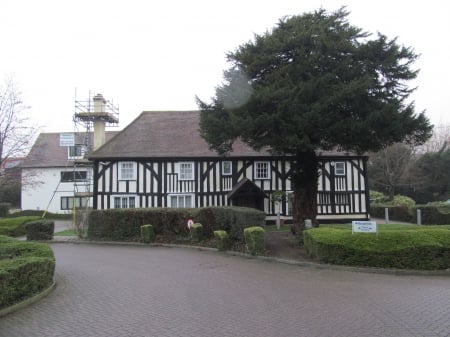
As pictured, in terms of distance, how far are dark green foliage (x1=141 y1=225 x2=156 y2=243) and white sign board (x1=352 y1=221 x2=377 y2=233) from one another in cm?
1029

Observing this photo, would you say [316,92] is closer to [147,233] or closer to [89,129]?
[147,233]

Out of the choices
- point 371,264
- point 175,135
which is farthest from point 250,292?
point 175,135

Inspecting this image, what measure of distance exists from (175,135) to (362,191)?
13710 mm

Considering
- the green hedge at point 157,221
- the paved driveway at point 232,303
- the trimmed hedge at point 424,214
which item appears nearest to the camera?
the paved driveway at point 232,303

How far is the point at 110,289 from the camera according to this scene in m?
9.52

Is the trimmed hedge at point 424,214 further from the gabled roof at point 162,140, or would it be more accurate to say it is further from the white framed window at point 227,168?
the white framed window at point 227,168

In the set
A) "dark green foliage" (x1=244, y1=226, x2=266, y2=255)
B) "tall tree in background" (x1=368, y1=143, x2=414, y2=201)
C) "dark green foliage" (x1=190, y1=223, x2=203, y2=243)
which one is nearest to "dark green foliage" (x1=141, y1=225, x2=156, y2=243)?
"dark green foliage" (x1=190, y1=223, x2=203, y2=243)

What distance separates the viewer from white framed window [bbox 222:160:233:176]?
91.7 ft

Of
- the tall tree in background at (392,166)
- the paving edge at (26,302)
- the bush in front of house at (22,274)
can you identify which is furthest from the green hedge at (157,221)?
the tall tree in background at (392,166)

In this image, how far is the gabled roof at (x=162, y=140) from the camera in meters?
28.0

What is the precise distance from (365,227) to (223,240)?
576cm

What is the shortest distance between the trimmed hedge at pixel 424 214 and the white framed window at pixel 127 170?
773 inches

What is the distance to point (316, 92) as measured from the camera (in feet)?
50.3

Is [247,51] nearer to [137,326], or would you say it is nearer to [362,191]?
[137,326]
